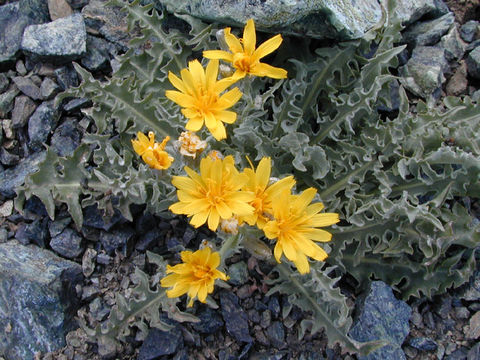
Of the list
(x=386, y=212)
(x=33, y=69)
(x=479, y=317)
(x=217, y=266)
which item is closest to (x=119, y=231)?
(x=217, y=266)

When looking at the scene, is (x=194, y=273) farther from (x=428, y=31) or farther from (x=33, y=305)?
(x=428, y=31)

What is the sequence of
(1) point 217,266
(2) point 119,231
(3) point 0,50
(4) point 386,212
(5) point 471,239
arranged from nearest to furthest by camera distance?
1. (1) point 217,266
2. (4) point 386,212
3. (5) point 471,239
4. (2) point 119,231
5. (3) point 0,50

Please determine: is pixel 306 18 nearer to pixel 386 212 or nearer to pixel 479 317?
pixel 386 212

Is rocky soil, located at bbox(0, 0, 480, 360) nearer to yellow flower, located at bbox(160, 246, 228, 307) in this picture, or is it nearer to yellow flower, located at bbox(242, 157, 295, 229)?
yellow flower, located at bbox(160, 246, 228, 307)

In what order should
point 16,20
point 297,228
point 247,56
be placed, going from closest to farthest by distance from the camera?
point 297,228, point 247,56, point 16,20

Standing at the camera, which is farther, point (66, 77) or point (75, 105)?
point (66, 77)

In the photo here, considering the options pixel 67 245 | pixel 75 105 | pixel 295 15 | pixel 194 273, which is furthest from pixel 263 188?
pixel 75 105
